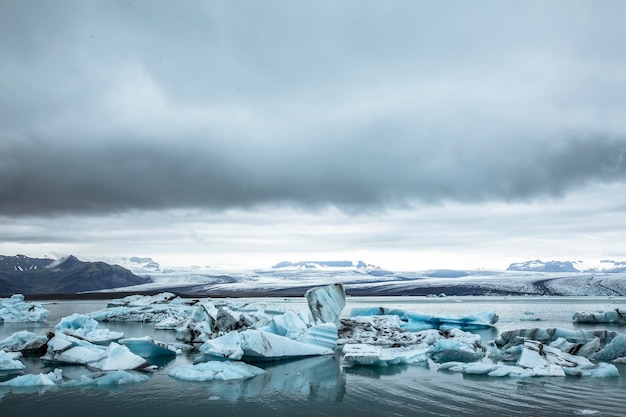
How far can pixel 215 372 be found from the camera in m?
9.75

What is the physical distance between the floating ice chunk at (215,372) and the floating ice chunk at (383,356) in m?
2.31

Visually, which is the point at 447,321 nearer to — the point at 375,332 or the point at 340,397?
the point at 375,332

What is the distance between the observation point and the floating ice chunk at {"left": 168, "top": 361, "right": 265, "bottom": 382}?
9531 mm

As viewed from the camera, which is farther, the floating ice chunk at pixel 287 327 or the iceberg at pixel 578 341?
the floating ice chunk at pixel 287 327

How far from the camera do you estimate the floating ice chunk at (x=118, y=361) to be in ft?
34.1

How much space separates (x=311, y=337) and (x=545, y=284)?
66046mm

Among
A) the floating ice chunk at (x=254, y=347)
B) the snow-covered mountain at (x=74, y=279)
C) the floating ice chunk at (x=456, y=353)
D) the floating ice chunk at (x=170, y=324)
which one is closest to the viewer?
the floating ice chunk at (x=254, y=347)

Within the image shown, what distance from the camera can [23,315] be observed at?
26.2m

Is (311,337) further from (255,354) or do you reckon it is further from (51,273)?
(51,273)

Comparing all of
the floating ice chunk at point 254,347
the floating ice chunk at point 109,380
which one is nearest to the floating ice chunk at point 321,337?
the floating ice chunk at point 254,347

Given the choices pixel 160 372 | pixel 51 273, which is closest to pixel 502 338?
pixel 160 372

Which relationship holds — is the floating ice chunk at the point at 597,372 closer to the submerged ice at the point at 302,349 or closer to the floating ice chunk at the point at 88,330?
the submerged ice at the point at 302,349

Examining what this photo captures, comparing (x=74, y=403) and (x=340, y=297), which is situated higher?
(x=340, y=297)

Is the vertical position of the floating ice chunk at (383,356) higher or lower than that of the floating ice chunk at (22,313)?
higher
